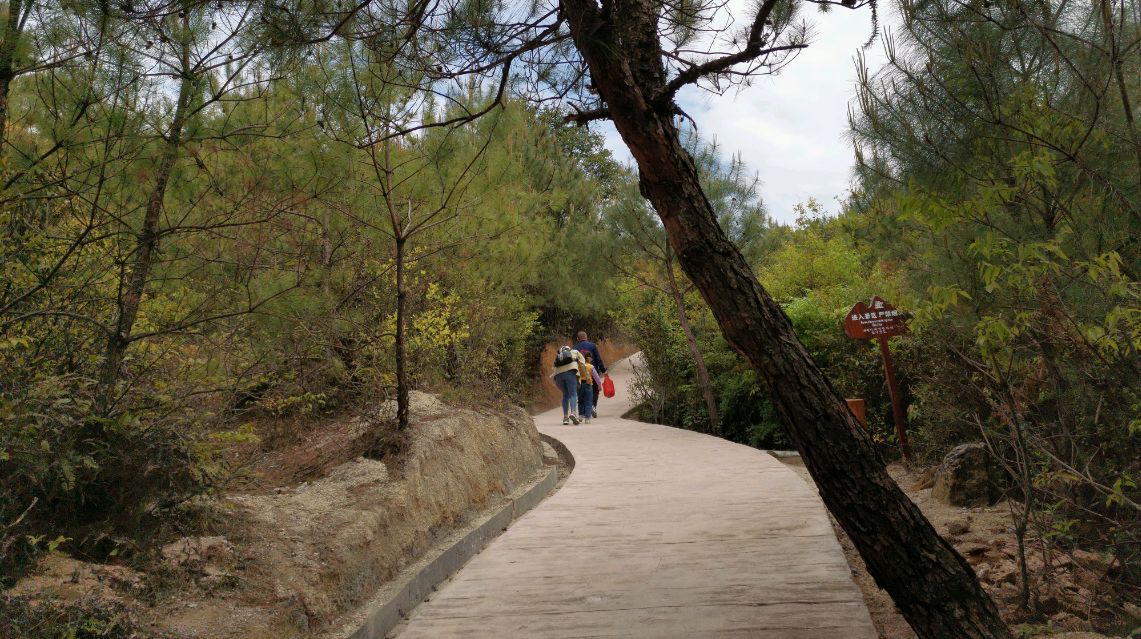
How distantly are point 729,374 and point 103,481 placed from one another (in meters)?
14.9

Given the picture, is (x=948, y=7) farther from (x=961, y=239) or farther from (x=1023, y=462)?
(x=1023, y=462)

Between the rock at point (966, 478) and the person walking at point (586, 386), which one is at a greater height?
the person walking at point (586, 386)

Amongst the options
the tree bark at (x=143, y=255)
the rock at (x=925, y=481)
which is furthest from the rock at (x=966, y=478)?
the tree bark at (x=143, y=255)

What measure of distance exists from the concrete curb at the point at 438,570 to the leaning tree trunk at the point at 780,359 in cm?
252

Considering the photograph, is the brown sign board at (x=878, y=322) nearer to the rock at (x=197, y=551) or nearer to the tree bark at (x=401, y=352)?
the tree bark at (x=401, y=352)

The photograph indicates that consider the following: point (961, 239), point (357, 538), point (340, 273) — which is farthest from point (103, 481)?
point (961, 239)

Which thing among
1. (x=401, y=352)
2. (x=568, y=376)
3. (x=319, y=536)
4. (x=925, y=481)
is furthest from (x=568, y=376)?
(x=319, y=536)

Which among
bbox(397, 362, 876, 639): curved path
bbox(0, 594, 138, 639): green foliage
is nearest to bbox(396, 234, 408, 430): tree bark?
bbox(397, 362, 876, 639): curved path

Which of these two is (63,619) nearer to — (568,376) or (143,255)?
(143,255)

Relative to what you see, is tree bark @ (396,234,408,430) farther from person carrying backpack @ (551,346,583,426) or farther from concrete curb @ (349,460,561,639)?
person carrying backpack @ (551,346,583,426)

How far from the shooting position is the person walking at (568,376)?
1606 centimetres

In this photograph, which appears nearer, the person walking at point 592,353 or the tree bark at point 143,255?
the tree bark at point 143,255

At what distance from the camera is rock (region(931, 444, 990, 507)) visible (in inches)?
347

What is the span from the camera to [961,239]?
6824 mm
